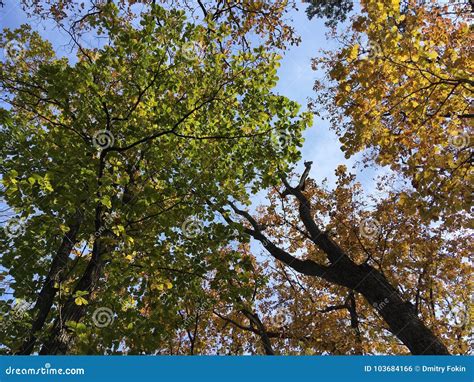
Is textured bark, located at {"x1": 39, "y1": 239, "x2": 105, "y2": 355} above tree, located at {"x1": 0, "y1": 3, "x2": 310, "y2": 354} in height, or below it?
below

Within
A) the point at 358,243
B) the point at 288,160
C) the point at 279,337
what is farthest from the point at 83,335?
the point at 358,243

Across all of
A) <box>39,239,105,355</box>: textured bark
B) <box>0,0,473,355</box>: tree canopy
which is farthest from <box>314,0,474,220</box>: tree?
<box>39,239,105,355</box>: textured bark

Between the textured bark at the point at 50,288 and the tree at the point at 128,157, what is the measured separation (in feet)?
0.12

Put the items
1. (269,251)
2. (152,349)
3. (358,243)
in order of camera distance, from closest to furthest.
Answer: (152,349)
(269,251)
(358,243)

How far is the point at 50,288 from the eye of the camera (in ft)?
28.3

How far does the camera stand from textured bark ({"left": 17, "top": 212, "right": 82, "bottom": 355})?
719 centimetres

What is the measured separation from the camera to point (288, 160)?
886 centimetres

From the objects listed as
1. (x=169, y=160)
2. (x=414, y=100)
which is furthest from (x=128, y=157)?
(x=414, y=100)

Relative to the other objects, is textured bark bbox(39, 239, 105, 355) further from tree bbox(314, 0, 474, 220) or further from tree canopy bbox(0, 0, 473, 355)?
tree bbox(314, 0, 474, 220)

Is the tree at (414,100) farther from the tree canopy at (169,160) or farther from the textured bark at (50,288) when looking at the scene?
the textured bark at (50,288)

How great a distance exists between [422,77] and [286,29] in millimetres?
5447

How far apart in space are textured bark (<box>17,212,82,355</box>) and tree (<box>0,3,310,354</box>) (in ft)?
0.12

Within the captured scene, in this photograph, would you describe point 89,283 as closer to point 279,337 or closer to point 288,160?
point 288,160

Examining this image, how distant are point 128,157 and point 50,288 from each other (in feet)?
11.9
